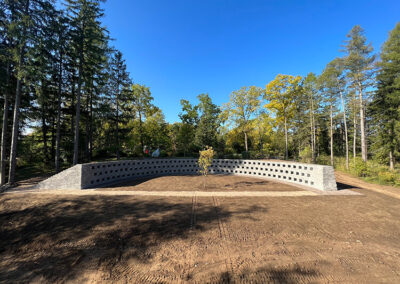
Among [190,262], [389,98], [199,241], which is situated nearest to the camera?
[190,262]

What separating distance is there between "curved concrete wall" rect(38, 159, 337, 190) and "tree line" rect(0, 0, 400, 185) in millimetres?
4256

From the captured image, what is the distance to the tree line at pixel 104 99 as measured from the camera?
927cm

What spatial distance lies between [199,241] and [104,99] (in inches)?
761

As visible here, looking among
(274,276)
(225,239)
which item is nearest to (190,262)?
(225,239)

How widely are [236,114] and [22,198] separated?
2066cm

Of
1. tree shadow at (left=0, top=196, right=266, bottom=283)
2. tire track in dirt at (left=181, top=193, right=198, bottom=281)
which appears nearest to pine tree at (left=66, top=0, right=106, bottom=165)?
tree shadow at (left=0, top=196, right=266, bottom=283)

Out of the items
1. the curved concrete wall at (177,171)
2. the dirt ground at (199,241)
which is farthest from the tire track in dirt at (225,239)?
the curved concrete wall at (177,171)

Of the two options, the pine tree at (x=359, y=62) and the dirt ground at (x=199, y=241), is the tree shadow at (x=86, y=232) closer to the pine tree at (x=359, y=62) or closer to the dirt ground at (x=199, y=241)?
the dirt ground at (x=199, y=241)

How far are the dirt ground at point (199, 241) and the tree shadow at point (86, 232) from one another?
0.08 ft

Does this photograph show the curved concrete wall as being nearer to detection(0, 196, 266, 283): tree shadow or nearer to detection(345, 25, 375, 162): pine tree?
detection(0, 196, 266, 283): tree shadow

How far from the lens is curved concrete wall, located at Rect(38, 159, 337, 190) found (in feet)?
27.0

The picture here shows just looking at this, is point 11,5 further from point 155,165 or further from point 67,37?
point 155,165

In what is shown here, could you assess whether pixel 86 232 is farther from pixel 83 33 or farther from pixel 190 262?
pixel 83 33

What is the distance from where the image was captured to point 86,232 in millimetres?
4184
